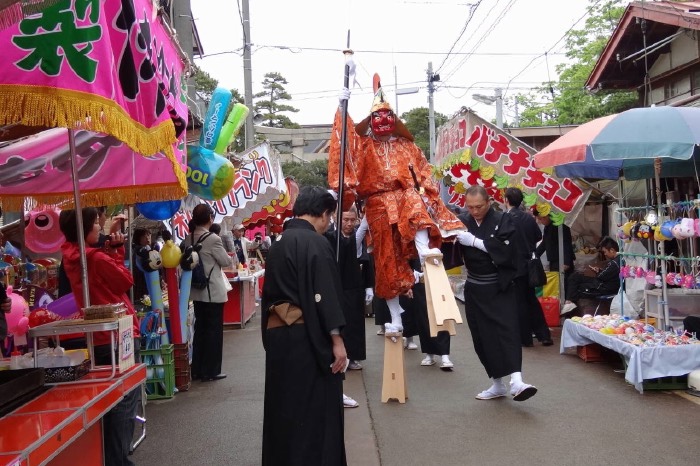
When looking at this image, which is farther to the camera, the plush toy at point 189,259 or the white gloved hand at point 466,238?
the plush toy at point 189,259

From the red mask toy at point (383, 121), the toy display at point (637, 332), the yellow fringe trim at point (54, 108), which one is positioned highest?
the red mask toy at point (383, 121)

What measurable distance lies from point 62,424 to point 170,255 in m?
4.08

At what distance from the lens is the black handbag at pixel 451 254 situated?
658 centimetres

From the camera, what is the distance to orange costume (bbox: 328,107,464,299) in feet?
20.9

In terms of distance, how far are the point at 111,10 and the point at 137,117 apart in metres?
0.54

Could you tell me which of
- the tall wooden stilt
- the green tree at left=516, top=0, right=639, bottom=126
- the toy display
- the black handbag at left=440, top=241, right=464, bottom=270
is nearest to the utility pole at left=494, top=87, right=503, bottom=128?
the green tree at left=516, top=0, right=639, bottom=126

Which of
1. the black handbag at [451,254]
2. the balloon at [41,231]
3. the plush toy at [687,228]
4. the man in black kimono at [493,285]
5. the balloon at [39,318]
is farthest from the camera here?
the balloon at [41,231]

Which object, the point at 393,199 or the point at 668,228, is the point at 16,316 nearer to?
the point at 393,199

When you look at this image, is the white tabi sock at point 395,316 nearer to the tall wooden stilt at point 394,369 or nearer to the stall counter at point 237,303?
the tall wooden stilt at point 394,369

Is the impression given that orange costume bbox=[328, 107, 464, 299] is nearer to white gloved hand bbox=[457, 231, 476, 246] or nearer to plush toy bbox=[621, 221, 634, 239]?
white gloved hand bbox=[457, 231, 476, 246]

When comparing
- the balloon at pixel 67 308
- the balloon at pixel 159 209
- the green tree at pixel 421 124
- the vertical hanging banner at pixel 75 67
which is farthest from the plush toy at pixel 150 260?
the green tree at pixel 421 124

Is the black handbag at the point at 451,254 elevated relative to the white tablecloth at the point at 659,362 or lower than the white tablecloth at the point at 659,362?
elevated

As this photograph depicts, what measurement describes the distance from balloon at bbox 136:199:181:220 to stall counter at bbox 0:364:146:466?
306cm

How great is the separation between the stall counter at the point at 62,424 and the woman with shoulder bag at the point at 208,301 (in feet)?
12.0
